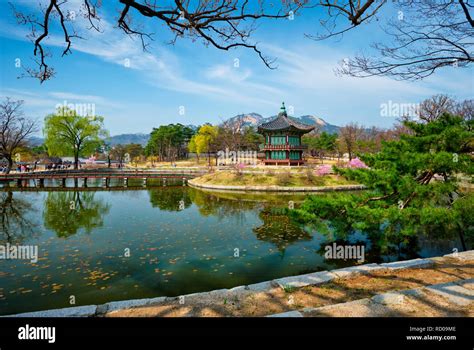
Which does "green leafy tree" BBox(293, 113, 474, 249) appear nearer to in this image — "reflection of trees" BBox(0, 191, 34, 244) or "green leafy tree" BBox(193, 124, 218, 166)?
"reflection of trees" BBox(0, 191, 34, 244)

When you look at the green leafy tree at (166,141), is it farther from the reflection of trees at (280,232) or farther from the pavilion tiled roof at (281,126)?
the reflection of trees at (280,232)

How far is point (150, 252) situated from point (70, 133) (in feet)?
140

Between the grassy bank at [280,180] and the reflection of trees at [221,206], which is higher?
the grassy bank at [280,180]

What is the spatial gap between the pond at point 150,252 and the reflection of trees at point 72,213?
5 cm

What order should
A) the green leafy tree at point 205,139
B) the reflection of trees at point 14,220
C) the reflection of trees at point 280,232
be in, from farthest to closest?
the green leafy tree at point 205,139 → the reflection of trees at point 14,220 → the reflection of trees at point 280,232

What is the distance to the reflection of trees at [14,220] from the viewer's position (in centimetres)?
1117

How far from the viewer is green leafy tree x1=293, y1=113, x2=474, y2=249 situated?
19.8 feet

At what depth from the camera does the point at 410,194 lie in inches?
254

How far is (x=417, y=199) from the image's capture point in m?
6.47

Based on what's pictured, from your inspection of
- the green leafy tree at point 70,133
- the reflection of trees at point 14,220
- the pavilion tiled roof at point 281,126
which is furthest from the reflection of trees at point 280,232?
the green leafy tree at point 70,133

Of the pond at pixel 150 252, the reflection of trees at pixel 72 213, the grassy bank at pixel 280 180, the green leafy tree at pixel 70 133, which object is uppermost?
the green leafy tree at pixel 70 133

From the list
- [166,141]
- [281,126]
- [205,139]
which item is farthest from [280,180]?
[166,141]

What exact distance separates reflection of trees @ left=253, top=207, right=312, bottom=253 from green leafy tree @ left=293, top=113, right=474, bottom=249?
7.77 ft

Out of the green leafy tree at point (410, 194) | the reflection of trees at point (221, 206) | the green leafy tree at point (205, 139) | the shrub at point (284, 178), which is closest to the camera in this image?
the green leafy tree at point (410, 194)
